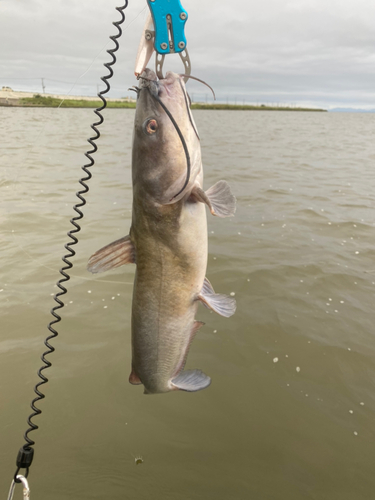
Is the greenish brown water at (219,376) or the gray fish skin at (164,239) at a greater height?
the gray fish skin at (164,239)

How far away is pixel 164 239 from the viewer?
73.5 inches

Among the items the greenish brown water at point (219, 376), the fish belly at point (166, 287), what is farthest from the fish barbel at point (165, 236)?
the greenish brown water at point (219, 376)

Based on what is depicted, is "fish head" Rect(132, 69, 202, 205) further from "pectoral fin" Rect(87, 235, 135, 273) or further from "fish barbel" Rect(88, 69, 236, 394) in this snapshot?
"pectoral fin" Rect(87, 235, 135, 273)

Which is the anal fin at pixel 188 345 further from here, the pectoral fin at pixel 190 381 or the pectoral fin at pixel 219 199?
the pectoral fin at pixel 219 199

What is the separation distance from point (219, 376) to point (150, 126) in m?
2.82

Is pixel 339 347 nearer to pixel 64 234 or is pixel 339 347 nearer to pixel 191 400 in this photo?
pixel 191 400

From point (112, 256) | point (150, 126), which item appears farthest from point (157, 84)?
point (112, 256)

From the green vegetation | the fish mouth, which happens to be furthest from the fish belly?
the green vegetation

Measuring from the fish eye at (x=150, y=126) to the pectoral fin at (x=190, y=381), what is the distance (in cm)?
141

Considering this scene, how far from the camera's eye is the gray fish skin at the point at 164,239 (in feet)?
5.68

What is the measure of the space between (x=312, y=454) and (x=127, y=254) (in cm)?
242

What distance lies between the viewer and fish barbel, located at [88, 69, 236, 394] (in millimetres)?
1729

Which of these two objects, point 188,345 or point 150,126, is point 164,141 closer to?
point 150,126

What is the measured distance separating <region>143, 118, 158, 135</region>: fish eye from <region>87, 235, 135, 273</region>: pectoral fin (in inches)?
21.9
